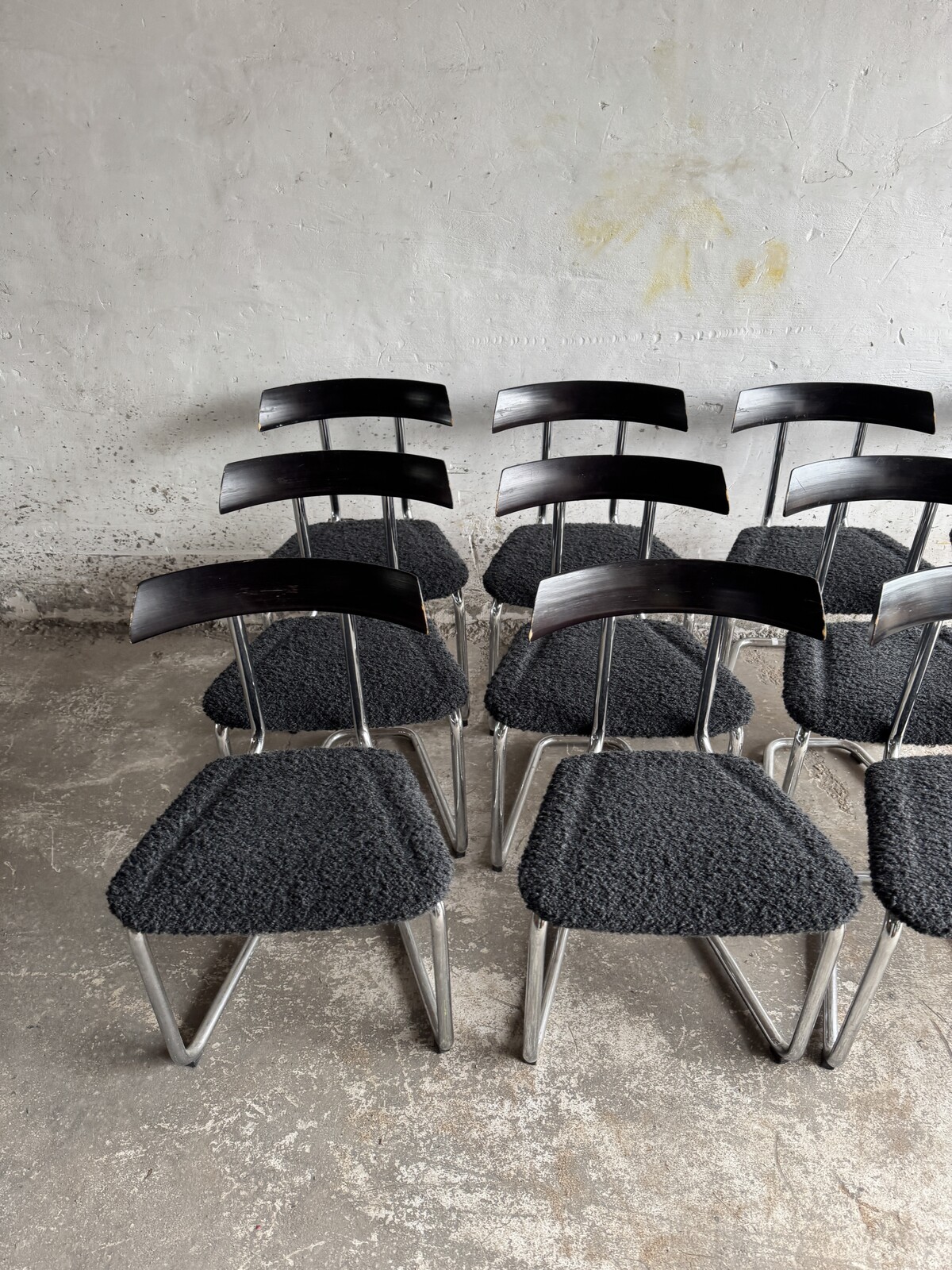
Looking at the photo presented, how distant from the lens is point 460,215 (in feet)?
6.51

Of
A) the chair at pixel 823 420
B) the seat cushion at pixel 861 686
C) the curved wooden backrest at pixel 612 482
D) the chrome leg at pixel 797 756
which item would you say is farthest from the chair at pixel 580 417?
the chrome leg at pixel 797 756

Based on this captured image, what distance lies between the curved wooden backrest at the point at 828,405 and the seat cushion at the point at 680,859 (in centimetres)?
109

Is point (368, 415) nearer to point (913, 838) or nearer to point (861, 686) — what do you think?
point (861, 686)

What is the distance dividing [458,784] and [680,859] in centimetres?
62

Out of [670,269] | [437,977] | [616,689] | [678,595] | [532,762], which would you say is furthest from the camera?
[670,269]

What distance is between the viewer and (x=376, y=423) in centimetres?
225

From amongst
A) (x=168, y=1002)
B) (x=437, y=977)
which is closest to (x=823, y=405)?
(x=437, y=977)

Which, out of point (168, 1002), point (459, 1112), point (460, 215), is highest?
point (460, 215)

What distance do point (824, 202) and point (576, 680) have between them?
142cm

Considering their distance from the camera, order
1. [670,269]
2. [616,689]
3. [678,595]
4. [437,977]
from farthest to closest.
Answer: [670,269] < [616,689] < [678,595] < [437,977]

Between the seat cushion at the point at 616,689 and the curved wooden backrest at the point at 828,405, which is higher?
the curved wooden backrest at the point at 828,405

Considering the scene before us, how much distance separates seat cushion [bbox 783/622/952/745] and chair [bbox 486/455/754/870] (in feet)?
0.44

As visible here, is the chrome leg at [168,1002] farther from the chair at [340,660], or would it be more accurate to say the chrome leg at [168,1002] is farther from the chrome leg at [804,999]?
the chrome leg at [804,999]

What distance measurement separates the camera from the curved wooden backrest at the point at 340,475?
5.42 feet
